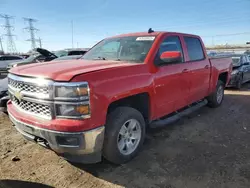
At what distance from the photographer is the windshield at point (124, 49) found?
3693 millimetres

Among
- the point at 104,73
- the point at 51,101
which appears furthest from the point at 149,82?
the point at 51,101

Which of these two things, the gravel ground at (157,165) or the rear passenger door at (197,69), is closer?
the gravel ground at (157,165)

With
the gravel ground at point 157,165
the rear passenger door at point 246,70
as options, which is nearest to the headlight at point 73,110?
the gravel ground at point 157,165

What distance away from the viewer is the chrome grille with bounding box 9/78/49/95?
2.60 metres

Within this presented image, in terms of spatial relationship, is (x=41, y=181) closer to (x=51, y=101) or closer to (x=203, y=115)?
(x=51, y=101)

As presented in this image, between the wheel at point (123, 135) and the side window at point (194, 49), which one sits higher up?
the side window at point (194, 49)

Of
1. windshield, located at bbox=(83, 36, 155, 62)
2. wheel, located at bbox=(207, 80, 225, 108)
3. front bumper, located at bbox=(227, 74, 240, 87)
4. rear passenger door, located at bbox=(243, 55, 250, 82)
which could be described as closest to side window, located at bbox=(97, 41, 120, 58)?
windshield, located at bbox=(83, 36, 155, 62)

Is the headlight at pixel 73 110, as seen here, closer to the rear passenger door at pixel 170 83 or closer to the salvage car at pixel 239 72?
the rear passenger door at pixel 170 83

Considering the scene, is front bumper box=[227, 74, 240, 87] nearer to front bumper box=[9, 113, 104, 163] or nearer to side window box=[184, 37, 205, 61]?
side window box=[184, 37, 205, 61]

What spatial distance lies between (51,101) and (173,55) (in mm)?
1981

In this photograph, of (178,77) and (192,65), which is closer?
(178,77)

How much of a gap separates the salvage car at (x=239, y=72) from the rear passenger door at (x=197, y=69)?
176 inches

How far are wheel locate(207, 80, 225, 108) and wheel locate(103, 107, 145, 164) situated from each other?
11.2ft

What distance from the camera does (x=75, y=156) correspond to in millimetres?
2729
